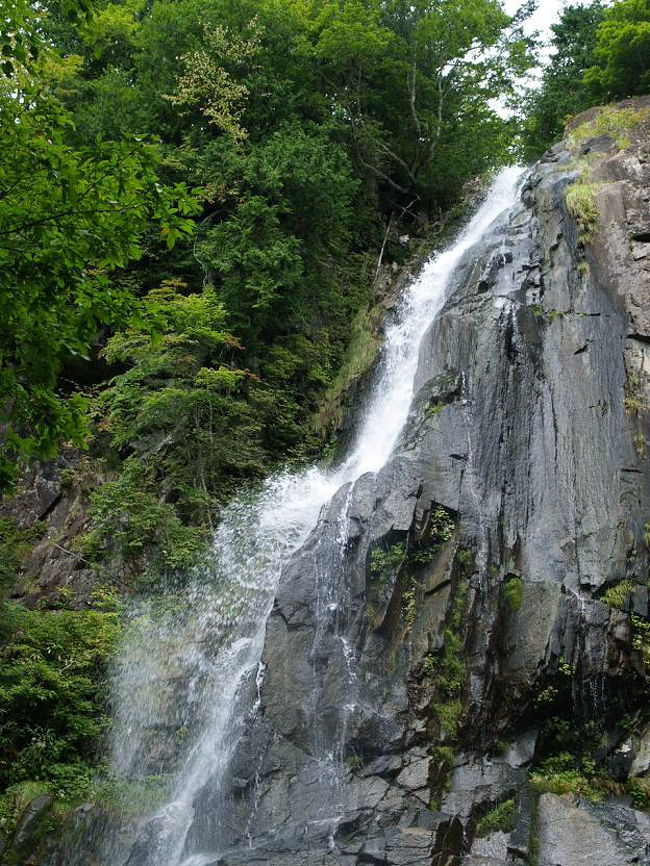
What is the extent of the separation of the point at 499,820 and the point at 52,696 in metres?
5.54

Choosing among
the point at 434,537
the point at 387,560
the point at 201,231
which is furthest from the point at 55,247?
the point at 201,231

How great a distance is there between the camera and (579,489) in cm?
996

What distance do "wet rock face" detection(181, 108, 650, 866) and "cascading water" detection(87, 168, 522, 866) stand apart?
1.11 ft

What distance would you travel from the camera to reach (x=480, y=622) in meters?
9.09

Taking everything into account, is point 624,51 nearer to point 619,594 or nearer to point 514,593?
point 619,594

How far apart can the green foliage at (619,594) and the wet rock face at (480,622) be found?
35 mm

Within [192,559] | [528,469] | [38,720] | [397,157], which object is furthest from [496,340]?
[397,157]

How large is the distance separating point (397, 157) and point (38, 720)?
50.4ft

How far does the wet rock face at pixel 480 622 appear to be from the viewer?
771 cm

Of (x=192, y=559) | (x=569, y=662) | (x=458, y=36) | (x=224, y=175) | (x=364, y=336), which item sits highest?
(x=458, y=36)

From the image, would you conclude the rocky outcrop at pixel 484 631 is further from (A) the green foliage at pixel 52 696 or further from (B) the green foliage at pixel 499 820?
(A) the green foliage at pixel 52 696

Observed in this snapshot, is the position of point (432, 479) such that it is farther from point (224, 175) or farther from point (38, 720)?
point (224, 175)

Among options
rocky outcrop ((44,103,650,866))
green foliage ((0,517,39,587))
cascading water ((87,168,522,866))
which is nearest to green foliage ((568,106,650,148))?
rocky outcrop ((44,103,650,866))

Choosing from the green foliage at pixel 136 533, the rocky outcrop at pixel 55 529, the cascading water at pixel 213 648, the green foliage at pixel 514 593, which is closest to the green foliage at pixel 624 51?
the cascading water at pixel 213 648
